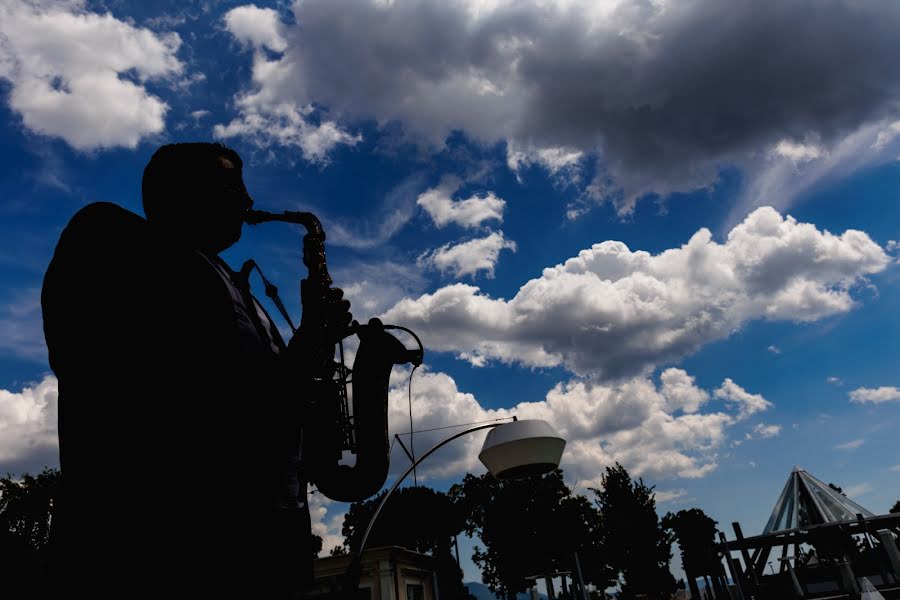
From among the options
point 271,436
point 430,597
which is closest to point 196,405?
point 271,436

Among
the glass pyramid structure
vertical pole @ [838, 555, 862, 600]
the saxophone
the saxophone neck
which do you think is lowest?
vertical pole @ [838, 555, 862, 600]

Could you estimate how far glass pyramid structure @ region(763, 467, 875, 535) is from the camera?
22781mm

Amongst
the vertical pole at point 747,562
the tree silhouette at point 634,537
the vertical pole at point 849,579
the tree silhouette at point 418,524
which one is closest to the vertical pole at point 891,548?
the vertical pole at point 849,579

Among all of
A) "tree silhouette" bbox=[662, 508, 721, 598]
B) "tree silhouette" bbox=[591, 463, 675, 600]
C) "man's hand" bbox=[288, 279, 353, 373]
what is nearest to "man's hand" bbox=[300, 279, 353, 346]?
"man's hand" bbox=[288, 279, 353, 373]

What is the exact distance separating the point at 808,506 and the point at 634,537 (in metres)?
23.5

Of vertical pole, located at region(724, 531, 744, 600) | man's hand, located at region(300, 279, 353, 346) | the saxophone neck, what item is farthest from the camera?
vertical pole, located at region(724, 531, 744, 600)

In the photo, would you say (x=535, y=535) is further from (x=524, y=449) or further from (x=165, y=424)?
(x=165, y=424)

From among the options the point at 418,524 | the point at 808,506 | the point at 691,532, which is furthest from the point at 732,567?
the point at 691,532

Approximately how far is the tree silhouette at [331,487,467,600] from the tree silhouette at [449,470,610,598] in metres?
6.66

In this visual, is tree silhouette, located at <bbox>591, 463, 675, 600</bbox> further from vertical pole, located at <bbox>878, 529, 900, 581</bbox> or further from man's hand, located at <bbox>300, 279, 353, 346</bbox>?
man's hand, located at <bbox>300, 279, 353, 346</bbox>

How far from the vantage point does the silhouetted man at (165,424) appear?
1.64 m

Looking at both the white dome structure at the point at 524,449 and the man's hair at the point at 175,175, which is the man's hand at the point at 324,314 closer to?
the man's hair at the point at 175,175

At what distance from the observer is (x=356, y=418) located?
291 centimetres

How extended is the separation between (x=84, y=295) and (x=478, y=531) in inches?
2629
